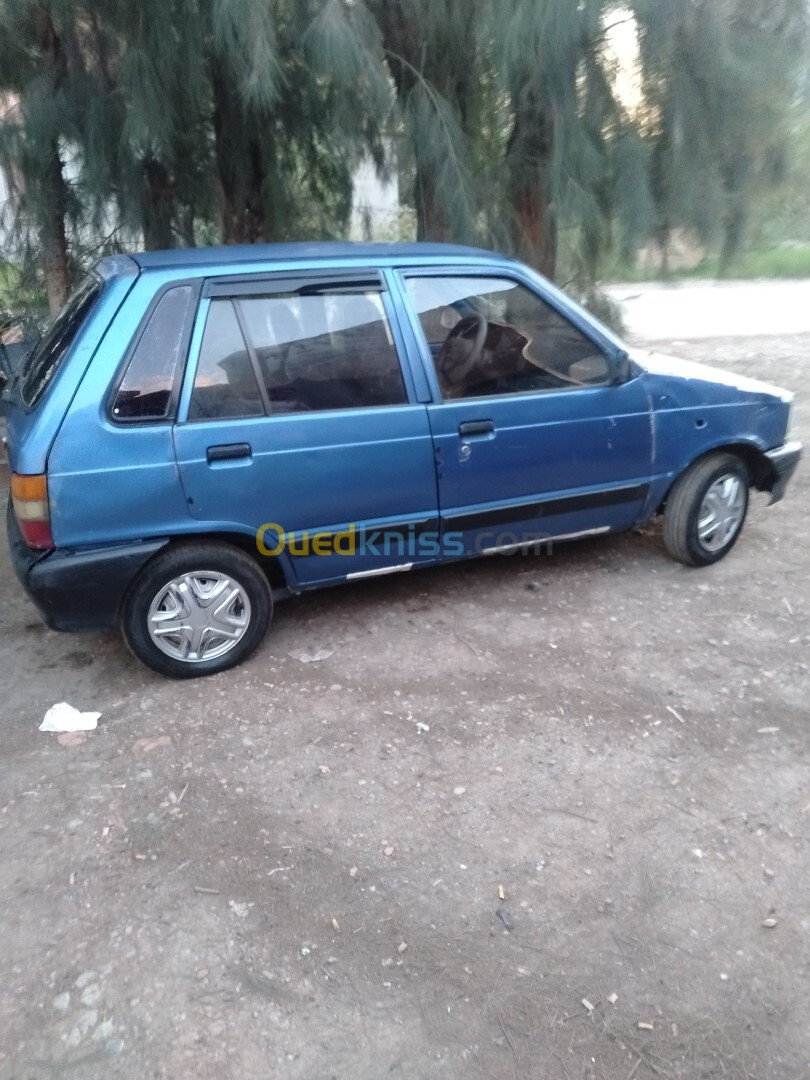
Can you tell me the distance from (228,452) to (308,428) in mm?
358

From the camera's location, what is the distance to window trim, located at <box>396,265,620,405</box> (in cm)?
407

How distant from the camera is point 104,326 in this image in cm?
353

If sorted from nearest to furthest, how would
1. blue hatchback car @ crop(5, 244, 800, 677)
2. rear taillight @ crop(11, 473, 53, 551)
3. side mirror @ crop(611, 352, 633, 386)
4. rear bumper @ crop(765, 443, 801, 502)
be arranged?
rear taillight @ crop(11, 473, 53, 551) → blue hatchback car @ crop(5, 244, 800, 677) → side mirror @ crop(611, 352, 633, 386) → rear bumper @ crop(765, 443, 801, 502)

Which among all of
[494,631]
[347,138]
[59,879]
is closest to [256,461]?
[494,631]

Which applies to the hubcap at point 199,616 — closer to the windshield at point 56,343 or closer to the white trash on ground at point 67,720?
the white trash on ground at point 67,720

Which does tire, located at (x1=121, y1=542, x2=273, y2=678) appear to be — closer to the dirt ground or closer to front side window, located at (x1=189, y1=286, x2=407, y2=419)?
the dirt ground

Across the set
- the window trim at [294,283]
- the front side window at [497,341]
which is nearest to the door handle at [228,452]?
the window trim at [294,283]

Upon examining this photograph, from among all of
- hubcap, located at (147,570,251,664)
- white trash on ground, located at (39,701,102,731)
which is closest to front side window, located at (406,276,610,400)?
hubcap, located at (147,570,251,664)

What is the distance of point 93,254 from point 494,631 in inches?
161

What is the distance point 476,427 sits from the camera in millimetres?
4137

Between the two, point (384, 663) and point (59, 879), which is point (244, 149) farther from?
point (59, 879)

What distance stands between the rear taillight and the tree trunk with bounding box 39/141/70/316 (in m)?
2.82

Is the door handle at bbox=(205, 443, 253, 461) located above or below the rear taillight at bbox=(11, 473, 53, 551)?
above

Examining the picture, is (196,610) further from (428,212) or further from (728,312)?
(728,312)
